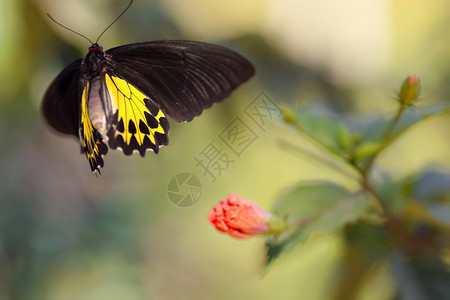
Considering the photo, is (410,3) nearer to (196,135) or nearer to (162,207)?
(196,135)

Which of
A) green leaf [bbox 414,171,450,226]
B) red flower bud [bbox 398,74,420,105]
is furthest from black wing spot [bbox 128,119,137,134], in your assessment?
green leaf [bbox 414,171,450,226]

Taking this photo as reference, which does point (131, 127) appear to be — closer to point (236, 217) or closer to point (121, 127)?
point (121, 127)

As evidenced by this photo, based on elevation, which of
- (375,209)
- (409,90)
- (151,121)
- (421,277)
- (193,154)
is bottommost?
(421,277)

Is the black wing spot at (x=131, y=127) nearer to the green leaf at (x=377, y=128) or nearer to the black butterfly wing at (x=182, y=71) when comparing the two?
the black butterfly wing at (x=182, y=71)

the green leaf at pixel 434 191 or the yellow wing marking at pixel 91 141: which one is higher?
the yellow wing marking at pixel 91 141

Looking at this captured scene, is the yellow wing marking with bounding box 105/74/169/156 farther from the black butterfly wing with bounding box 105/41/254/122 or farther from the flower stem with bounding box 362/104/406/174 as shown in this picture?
the flower stem with bounding box 362/104/406/174

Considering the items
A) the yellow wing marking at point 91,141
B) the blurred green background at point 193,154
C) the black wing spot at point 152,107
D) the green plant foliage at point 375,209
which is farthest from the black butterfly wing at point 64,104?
the blurred green background at point 193,154

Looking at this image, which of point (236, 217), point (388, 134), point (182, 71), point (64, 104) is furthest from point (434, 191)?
point (64, 104)


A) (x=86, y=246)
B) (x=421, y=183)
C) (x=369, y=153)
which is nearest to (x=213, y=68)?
(x=369, y=153)
